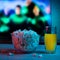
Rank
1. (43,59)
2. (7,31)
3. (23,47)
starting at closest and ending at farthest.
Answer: (43,59) < (23,47) < (7,31)

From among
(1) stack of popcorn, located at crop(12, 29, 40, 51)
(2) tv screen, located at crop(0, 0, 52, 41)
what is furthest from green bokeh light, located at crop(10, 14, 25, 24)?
(1) stack of popcorn, located at crop(12, 29, 40, 51)

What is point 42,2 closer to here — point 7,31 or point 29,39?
point 7,31

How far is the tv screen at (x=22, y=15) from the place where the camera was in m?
2.96

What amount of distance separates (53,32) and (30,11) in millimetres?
2020

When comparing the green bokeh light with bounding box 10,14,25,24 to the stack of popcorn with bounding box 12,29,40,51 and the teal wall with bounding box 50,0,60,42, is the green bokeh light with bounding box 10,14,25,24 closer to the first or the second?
the teal wall with bounding box 50,0,60,42

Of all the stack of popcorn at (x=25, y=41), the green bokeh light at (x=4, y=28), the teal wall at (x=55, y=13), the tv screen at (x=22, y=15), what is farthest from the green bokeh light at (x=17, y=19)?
the stack of popcorn at (x=25, y=41)

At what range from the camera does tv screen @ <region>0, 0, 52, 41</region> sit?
2.96m

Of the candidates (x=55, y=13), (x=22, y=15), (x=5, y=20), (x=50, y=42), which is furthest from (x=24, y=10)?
(x=50, y=42)

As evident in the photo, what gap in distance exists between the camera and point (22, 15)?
302 cm

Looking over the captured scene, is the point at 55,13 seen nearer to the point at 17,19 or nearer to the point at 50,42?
the point at 17,19

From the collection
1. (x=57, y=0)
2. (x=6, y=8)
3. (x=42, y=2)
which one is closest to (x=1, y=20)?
(x=6, y=8)

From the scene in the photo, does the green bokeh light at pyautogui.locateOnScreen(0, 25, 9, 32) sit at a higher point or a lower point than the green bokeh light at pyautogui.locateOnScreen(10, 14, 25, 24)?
lower

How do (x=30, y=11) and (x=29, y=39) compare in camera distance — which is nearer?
(x=29, y=39)

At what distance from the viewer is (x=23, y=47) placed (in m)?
0.99
